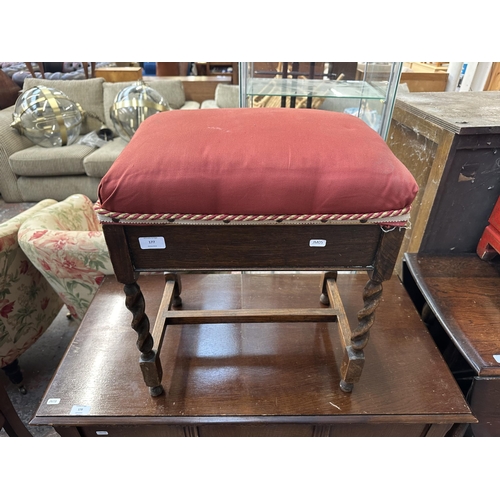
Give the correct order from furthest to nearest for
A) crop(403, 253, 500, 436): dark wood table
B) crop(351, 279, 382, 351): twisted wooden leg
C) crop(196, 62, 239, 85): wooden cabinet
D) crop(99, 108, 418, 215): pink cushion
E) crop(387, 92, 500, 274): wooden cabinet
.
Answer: crop(196, 62, 239, 85): wooden cabinet → crop(387, 92, 500, 274): wooden cabinet → crop(403, 253, 500, 436): dark wood table → crop(351, 279, 382, 351): twisted wooden leg → crop(99, 108, 418, 215): pink cushion

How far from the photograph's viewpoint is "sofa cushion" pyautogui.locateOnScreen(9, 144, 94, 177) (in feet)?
9.04

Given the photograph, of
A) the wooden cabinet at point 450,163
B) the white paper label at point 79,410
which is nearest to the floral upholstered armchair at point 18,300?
the white paper label at point 79,410

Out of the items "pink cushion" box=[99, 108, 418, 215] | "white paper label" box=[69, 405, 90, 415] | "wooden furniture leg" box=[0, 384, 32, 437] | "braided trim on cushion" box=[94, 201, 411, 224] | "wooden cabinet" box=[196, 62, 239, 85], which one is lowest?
"wooden furniture leg" box=[0, 384, 32, 437]

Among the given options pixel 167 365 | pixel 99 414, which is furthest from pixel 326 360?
pixel 99 414

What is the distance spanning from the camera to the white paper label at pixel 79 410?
2.99 ft

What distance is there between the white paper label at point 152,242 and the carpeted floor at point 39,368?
1.00 m

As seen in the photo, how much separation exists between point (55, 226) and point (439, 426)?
1384 millimetres

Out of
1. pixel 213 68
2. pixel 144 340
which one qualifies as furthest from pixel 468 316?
pixel 213 68

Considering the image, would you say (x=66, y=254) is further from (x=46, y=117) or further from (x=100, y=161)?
(x=46, y=117)

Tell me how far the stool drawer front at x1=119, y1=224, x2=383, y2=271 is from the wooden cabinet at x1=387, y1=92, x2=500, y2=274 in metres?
0.56

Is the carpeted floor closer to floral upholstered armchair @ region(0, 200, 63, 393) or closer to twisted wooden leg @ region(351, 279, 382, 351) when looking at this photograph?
floral upholstered armchair @ region(0, 200, 63, 393)

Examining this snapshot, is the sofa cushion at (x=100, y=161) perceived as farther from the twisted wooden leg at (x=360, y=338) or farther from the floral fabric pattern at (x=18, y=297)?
the twisted wooden leg at (x=360, y=338)

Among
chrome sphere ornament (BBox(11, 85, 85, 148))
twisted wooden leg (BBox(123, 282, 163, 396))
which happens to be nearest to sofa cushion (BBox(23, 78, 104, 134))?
chrome sphere ornament (BBox(11, 85, 85, 148))

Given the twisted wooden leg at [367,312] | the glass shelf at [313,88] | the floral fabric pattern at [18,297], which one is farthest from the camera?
the glass shelf at [313,88]
